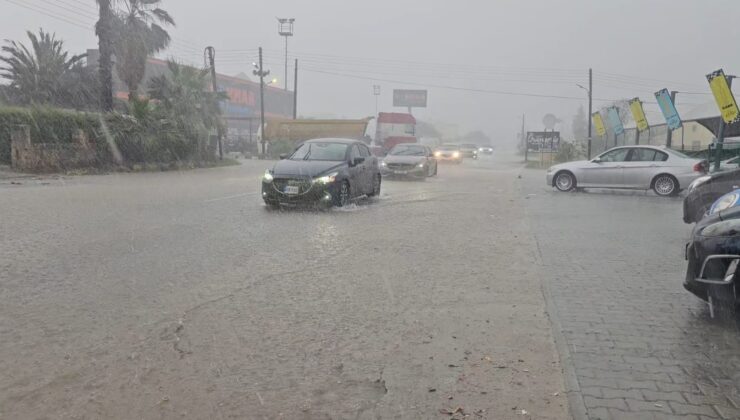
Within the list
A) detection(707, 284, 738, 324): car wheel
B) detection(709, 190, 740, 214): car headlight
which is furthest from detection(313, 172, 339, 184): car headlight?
detection(707, 284, 738, 324): car wheel

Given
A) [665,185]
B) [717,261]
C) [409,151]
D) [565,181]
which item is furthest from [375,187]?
[717,261]

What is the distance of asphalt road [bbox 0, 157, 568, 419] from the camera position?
335 centimetres

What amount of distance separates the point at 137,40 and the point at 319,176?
23019mm

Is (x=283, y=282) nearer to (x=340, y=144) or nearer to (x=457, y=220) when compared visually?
(x=457, y=220)

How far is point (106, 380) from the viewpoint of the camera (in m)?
3.53

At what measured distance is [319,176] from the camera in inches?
460

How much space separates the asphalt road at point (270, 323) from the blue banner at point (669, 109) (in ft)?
55.8

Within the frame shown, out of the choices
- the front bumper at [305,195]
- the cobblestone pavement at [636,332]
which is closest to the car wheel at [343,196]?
the front bumper at [305,195]

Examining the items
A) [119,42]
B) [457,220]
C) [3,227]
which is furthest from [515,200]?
[119,42]

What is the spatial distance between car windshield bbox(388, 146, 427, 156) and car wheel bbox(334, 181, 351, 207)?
33.1 ft

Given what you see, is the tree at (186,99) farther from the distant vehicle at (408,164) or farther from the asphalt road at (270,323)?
the asphalt road at (270,323)

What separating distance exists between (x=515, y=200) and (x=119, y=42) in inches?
932

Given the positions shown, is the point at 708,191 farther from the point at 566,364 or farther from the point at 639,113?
the point at 639,113

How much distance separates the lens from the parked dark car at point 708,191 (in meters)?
8.95
